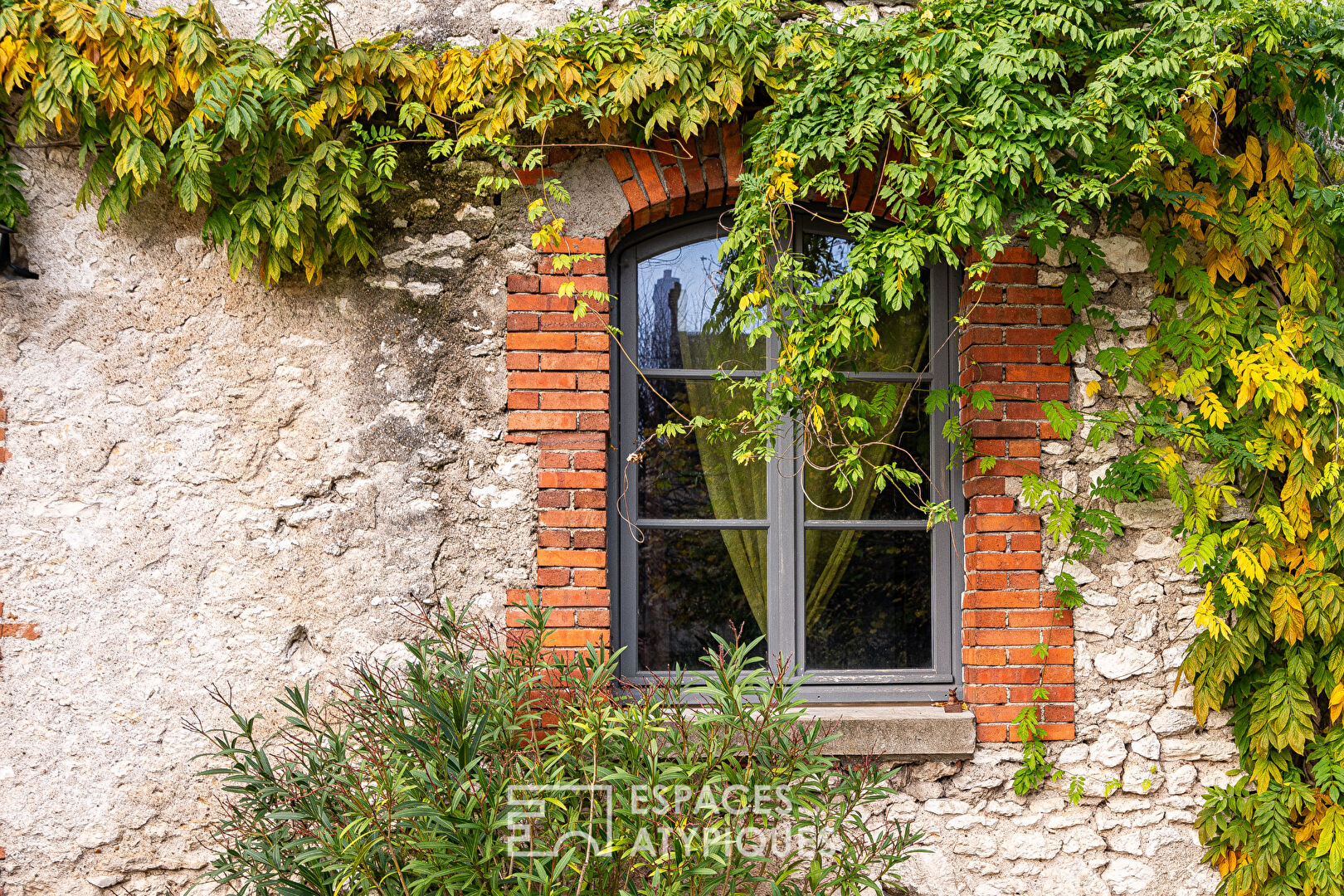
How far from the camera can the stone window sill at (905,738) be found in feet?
9.09

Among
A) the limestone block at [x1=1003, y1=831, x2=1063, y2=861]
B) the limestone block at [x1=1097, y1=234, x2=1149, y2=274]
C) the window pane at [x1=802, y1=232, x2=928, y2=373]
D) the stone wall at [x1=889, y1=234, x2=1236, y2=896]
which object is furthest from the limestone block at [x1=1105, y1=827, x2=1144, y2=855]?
the limestone block at [x1=1097, y1=234, x2=1149, y2=274]

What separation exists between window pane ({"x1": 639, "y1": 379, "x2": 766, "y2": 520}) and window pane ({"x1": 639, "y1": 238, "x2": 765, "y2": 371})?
0.10 meters

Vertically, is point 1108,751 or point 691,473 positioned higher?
point 691,473

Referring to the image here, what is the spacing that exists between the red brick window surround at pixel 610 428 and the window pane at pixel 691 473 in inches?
8.1

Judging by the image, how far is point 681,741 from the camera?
2.29 m

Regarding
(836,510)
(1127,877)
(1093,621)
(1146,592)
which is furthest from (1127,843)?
(836,510)

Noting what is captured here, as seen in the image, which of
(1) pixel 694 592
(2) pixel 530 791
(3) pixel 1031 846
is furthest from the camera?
(1) pixel 694 592

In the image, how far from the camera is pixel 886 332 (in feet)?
10.2

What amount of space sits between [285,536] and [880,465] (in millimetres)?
2163

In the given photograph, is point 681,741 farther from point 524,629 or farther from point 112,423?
point 112,423

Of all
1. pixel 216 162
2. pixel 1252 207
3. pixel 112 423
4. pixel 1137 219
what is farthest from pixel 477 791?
pixel 1252 207

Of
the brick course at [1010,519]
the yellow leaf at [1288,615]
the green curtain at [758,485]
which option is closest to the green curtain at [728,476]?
the green curtain at [758,485]

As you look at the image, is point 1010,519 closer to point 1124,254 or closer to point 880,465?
point 880,465

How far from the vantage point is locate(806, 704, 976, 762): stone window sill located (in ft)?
9.09
